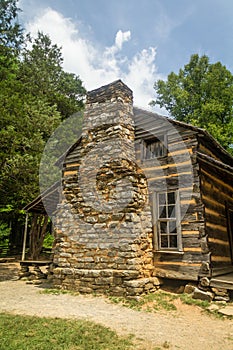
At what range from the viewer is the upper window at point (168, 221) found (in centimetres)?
830

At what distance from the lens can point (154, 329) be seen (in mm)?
5051

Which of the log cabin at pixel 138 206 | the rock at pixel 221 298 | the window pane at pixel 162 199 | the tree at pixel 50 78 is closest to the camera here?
the rock at pixel 221 298

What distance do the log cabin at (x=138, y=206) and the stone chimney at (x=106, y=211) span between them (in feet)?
0.10

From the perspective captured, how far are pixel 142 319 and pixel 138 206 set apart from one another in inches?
137

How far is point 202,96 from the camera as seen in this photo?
916 inches

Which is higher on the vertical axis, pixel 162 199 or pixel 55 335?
pixel 162 199

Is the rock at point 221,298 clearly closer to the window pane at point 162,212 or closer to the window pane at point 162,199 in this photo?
the window pane at point 162,212

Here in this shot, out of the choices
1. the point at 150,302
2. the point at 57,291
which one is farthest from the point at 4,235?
the point at 150,302

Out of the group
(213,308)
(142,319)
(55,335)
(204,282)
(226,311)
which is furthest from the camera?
(204,282)

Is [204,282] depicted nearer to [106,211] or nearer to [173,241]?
[173,241]

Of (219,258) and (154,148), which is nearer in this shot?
(219,258)

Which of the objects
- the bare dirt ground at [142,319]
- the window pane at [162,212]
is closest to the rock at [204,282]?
the bare dirt ground at [142,319]

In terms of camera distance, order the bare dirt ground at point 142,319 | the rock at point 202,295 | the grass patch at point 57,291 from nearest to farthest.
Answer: the bare dirt ground at point 142,319 → the rock at point 202,295 → the grass patch at point 57,291

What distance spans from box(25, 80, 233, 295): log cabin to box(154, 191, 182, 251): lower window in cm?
3
